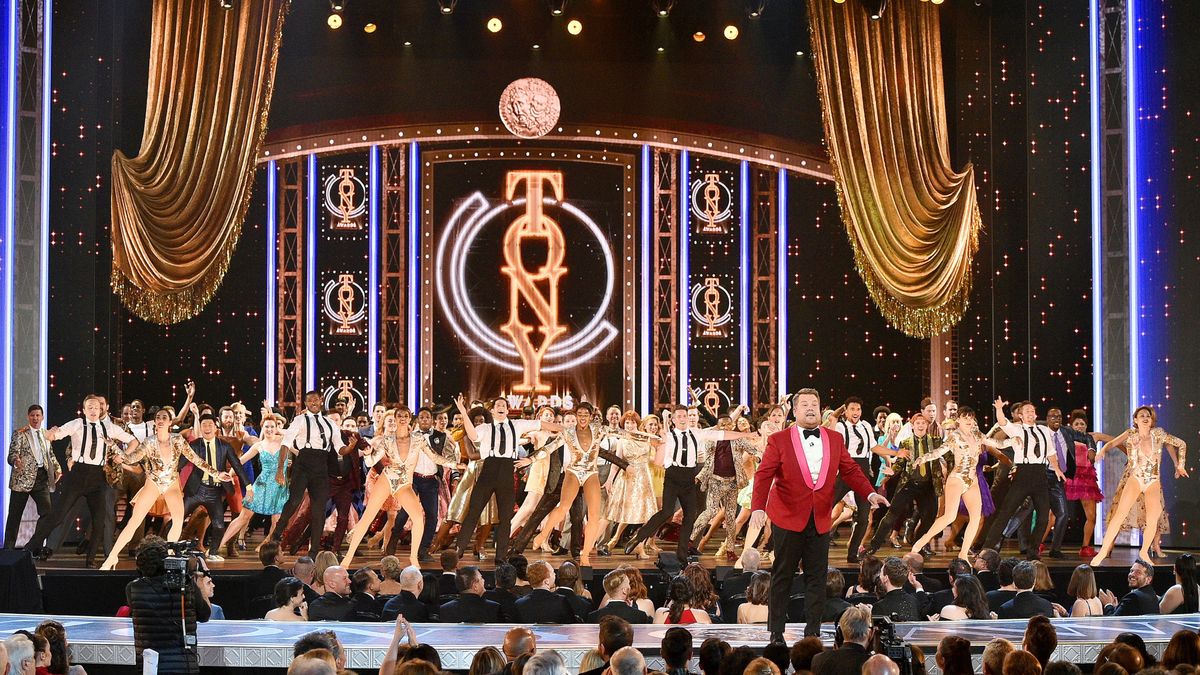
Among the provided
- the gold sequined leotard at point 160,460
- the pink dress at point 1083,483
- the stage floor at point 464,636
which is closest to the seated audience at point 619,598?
the stage floor at point 464,636

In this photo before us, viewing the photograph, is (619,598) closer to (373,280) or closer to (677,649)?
(677,649)

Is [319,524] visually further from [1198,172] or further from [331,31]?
[1198,172]

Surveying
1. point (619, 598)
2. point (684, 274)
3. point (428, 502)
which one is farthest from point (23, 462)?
point (684, 274)

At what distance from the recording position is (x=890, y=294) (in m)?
15.2

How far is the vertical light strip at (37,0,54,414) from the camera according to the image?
45.4ft

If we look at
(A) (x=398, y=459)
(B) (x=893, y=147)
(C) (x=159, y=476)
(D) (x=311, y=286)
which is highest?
(B) (x=893, y=147)

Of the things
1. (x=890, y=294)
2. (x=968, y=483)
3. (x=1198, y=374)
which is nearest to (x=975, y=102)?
(x=890, y=294)

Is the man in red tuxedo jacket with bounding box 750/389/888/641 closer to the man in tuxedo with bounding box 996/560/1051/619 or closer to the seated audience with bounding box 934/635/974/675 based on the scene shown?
the man in tuxedo with bounding box 996/560/1051/619

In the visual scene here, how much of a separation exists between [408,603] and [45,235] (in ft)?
24.2

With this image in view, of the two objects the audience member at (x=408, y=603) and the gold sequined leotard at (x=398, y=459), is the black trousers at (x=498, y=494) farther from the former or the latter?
the audience member at (x=408, y=603)

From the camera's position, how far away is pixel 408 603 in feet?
27.4

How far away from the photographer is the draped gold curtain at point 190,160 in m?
14.6

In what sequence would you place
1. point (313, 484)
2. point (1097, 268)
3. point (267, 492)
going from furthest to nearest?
point (1097, 268) → point (267, 492) → point (313, 484)

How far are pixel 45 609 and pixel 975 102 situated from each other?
977 centimetres
